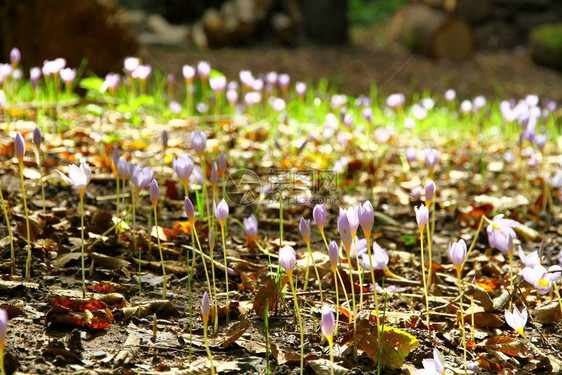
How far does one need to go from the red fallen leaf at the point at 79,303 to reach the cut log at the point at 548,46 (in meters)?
10.6

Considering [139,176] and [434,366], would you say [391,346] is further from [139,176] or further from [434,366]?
[139,176]

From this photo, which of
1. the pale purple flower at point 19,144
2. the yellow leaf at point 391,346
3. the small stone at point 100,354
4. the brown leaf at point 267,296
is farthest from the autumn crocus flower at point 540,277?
the pale purple flower at point 19,144

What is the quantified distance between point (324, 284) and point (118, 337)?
2.64ft

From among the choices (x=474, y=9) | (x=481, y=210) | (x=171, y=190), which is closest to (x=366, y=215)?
(x=171, y=190)

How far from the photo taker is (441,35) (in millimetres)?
10852

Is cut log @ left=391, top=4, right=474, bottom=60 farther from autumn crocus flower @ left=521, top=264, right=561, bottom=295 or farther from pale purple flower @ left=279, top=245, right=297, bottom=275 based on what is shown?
pale purple flower @ left=279, top=245, right=297, bottom=275

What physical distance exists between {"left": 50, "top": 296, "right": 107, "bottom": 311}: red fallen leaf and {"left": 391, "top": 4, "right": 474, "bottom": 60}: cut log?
1030 centimetres

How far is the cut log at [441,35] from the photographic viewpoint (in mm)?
10875

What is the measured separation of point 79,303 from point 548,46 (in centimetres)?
1082

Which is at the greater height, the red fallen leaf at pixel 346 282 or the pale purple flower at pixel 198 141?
the pale purple flower at pixel 198 141

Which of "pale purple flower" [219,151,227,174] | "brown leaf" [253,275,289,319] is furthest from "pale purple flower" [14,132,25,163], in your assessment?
"brown leaf" [253,275,289,319]

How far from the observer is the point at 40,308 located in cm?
165

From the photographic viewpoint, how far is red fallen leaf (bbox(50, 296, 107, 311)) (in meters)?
1.60

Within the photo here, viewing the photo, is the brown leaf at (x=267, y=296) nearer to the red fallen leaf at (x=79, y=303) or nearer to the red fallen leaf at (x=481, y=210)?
the red fallen leaf at (x=79, y=303)
